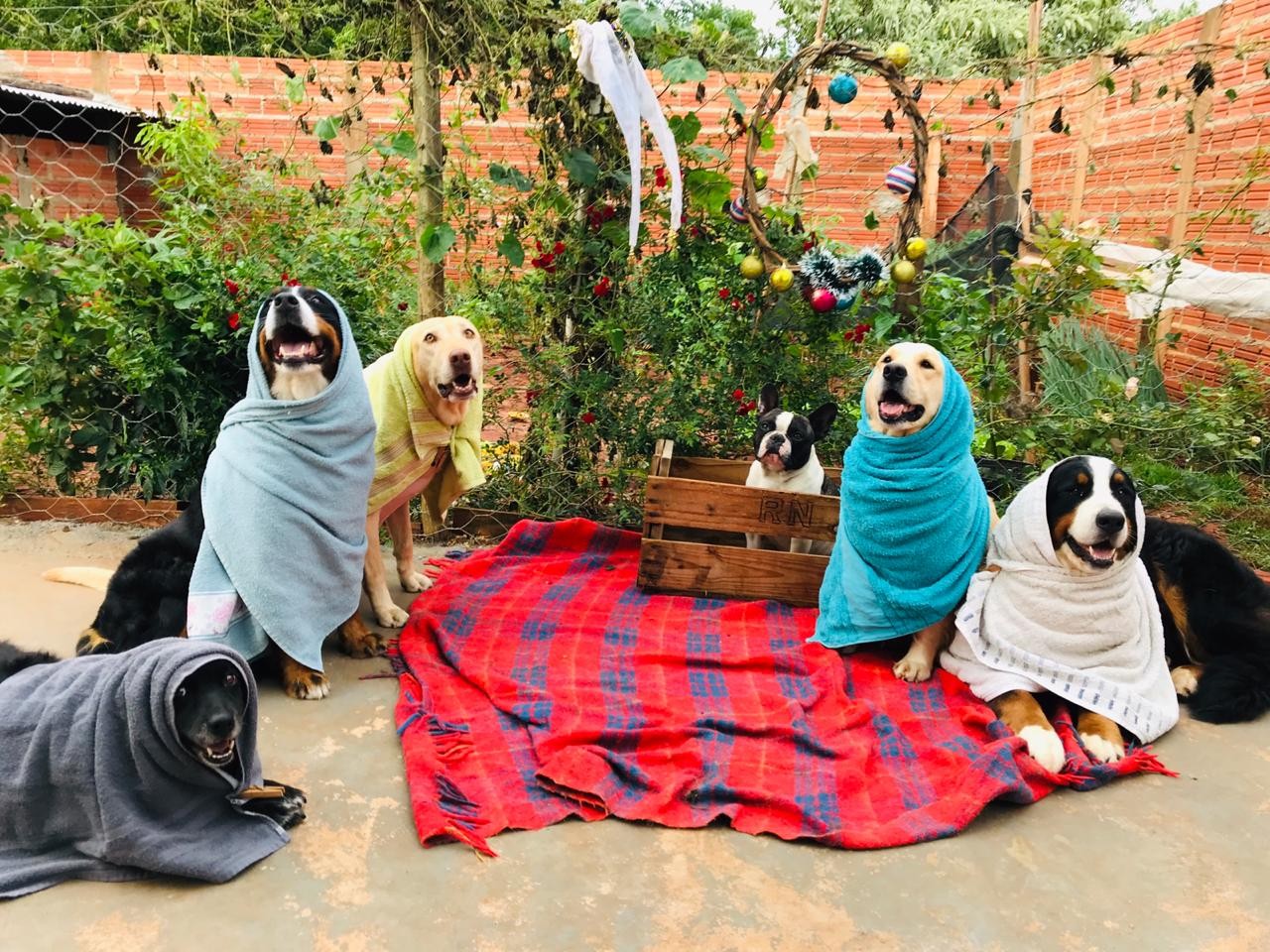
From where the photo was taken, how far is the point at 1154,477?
199 inches

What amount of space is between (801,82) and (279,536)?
3.06 m

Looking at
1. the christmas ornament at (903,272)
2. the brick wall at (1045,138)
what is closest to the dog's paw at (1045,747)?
the christmas ornament at (903,272)

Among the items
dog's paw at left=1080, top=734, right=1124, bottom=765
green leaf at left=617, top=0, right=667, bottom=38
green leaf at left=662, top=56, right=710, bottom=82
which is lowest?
dog's paw at left=1080, top=734, right=1124, bottom=765

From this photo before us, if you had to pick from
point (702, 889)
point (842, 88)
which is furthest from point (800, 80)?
point (702, 889)

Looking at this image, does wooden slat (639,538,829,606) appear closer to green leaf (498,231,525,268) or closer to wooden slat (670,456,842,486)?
wooden slat (670,456,842,486)

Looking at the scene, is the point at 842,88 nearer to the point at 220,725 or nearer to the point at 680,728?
the point at 680,728

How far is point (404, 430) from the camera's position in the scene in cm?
353

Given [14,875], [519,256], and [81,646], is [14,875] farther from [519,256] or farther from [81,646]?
[519,256]

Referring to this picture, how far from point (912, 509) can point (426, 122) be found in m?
2.88

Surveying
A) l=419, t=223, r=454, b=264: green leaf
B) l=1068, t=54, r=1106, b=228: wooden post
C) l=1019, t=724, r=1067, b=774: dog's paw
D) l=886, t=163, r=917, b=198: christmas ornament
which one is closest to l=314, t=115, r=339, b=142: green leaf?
l=419, t=223, r=454, b=264: green leaf

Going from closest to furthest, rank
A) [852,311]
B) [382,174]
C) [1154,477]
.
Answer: [852,311] → [382,174] → [1154,477]

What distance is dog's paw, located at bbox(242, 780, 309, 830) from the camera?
92.2 inches

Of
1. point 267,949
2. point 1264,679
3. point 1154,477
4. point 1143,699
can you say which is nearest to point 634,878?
point 267,949

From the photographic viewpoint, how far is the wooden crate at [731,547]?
3.84 metres
